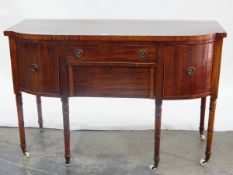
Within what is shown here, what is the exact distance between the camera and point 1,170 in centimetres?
263

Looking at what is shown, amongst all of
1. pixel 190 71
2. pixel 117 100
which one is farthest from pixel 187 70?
pixel 117 100

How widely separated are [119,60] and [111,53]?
0.06 meters

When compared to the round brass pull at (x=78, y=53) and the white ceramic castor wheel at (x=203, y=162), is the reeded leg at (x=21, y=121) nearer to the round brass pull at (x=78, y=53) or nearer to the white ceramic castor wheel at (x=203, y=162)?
the round brass pull at (x=78, y=53)

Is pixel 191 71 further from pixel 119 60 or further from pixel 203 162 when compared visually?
pixel 203 162

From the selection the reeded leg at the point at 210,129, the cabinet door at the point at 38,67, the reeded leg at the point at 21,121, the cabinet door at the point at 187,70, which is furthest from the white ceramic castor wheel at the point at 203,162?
the reeded leg at the point at 21,121

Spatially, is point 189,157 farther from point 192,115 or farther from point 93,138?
point 93,138

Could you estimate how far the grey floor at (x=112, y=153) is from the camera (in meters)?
2.63

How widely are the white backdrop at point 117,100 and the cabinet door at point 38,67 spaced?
725mm

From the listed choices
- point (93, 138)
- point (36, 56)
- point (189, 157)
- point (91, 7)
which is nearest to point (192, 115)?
point (189, 157)

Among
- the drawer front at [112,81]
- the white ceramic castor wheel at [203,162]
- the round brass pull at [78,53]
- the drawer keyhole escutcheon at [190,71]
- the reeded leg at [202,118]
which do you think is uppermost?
the round brass pull at [78,53]

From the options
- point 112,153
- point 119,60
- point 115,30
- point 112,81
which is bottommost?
point 112,153

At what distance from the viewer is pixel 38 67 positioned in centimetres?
242

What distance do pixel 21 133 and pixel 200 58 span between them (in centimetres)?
122

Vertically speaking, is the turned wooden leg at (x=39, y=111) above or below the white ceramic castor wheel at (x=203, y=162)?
above
